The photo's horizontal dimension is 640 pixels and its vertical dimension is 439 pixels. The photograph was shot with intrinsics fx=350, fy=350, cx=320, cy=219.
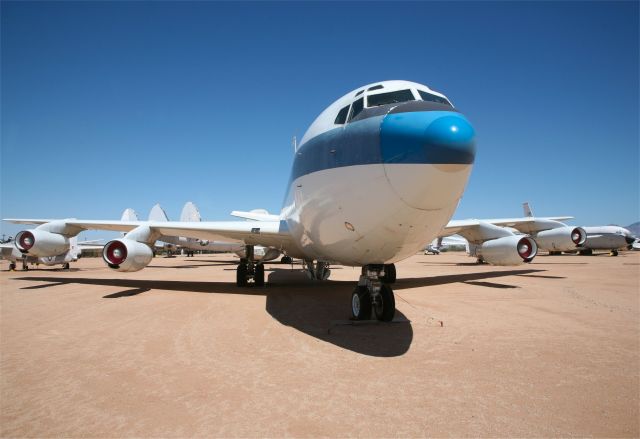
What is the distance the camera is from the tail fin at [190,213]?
37.9 m

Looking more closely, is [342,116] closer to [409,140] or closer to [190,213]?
[409,140]

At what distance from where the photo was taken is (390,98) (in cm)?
547

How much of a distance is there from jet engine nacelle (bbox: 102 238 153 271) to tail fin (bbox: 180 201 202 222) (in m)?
27.1

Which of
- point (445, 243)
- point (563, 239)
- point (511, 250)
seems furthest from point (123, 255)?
point (445, 243)

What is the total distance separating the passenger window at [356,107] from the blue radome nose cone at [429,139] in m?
1.10

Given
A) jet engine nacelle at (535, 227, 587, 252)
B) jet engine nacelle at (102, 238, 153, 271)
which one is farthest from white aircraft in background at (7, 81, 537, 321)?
jet engine nacelle at (535, 227, 587, 252)

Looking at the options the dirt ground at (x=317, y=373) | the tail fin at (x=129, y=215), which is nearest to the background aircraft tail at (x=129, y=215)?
the tail fin at (x=129, y=215)

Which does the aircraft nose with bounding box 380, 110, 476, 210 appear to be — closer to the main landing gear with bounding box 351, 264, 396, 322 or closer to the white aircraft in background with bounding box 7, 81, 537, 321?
the white aircraft in background with bounding box 7, 81, 537, 321

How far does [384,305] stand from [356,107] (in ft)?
12.9

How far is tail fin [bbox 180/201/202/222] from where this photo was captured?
3788 cm

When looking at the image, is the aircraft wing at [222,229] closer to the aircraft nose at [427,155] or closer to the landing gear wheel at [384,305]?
the landing gear wheel at [384,305]

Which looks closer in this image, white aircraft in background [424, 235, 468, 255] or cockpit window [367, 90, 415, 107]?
cockpit window [367, 90, 415, 107]

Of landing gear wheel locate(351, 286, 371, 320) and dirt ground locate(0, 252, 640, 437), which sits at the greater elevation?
landing gear wheel locate(351, 286, 371, 320)

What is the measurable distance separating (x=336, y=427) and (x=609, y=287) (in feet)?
46.5
